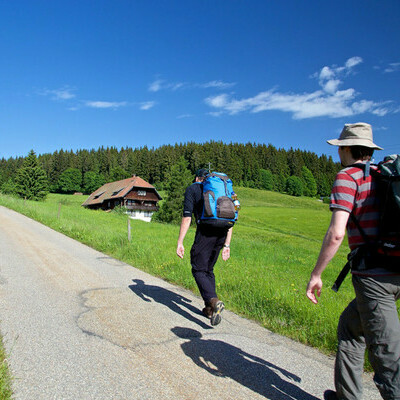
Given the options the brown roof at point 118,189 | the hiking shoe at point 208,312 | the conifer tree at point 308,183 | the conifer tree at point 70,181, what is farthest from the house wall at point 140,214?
the conifer tree at point 308,183

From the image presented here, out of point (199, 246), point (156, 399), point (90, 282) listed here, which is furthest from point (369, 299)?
point (90, 282)

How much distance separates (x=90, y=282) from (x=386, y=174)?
18.3 feet

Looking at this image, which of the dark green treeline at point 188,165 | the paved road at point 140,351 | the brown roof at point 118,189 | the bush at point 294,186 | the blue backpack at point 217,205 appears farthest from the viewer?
the bush at point 294,186

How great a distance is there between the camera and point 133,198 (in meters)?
69.4

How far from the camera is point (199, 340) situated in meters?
3.79

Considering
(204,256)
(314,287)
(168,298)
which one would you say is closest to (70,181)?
(168,298)

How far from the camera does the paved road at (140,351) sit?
2746mm

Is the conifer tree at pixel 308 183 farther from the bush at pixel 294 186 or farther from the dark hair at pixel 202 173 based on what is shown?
the dark hair at pixel 202 173

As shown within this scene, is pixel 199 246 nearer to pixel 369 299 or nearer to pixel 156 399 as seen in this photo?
pixel 156 399

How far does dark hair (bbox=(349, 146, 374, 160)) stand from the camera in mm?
2506

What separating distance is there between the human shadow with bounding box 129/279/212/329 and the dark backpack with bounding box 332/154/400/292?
255cm

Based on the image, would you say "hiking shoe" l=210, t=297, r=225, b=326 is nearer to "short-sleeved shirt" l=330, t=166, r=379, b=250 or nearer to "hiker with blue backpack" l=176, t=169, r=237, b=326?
"hiker with blue backpack" l=176, t=169, r=237, b=326

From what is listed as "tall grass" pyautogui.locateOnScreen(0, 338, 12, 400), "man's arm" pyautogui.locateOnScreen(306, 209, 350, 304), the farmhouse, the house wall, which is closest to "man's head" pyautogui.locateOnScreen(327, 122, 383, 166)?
"man's arm" pyautogui.locateOnScreen(306, 209, 350, 304)

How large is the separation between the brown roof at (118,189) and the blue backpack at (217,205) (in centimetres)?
6459
